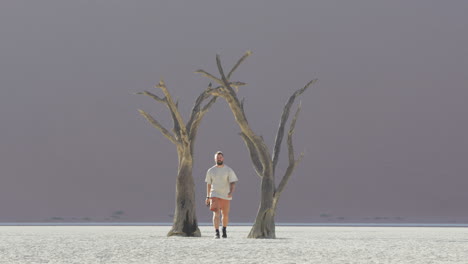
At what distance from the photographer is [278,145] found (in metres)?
17.7

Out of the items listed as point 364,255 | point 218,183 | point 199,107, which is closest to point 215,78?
point 199,107

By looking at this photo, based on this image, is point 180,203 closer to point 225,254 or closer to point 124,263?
point 225,254

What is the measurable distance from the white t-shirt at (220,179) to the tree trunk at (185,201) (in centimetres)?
179

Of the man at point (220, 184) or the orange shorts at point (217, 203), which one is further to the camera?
the orange shorts at point (217, 203)

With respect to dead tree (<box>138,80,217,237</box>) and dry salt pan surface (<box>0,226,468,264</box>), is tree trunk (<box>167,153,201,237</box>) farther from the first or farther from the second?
dry salt pan surface (<box>0,226,468,264</box>)

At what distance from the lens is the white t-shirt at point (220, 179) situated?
16391mm

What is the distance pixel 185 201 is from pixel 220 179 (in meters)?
2.07

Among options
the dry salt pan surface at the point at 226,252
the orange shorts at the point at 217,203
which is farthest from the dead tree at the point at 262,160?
the dry salt pan surface at the point at 226,252

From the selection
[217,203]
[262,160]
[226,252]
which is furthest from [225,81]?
[226,252]

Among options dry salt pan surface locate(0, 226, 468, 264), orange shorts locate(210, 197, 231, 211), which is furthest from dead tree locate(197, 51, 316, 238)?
dry salt pan surface locate(0, 226, 468, 264)

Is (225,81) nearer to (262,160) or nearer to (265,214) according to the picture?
(262,160)

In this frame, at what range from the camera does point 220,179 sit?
646 inches

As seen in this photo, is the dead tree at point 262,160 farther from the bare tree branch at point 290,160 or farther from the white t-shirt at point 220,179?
the white t-shirt at point 220,179

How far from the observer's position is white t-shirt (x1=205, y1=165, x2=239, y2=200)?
16391mm
